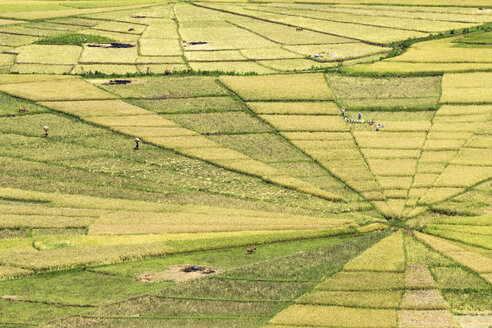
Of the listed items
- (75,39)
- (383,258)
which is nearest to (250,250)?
(383,258)

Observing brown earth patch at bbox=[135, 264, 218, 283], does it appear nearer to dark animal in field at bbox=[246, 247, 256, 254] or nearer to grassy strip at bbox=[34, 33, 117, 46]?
dark animal in field at bbox=[246, 247, 256, 254]

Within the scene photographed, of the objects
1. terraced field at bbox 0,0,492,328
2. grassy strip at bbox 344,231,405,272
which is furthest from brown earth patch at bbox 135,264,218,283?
grassy strip at bbox 344,231,405,272

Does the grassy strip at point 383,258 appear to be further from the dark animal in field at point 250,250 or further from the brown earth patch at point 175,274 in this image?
the brown earth patch at point 175,274

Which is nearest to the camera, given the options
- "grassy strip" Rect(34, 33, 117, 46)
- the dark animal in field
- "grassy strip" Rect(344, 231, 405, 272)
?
"grassy strip" Rect(344, 231, 405, 272)

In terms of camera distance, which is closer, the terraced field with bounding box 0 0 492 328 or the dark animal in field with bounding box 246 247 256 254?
the terraced field with bounding box 0 0 492 328

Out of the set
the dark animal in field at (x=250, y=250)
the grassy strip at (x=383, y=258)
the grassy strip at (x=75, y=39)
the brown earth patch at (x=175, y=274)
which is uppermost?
the grassy strip at (x=75, y=39)

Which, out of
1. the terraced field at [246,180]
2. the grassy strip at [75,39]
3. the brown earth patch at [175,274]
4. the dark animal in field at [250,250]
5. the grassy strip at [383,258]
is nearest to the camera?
the terraced field at [246,180]

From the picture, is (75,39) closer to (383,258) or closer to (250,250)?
(250,250)

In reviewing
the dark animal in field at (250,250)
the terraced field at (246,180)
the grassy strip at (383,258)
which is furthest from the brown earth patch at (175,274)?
the grassy strip at (383,258)
